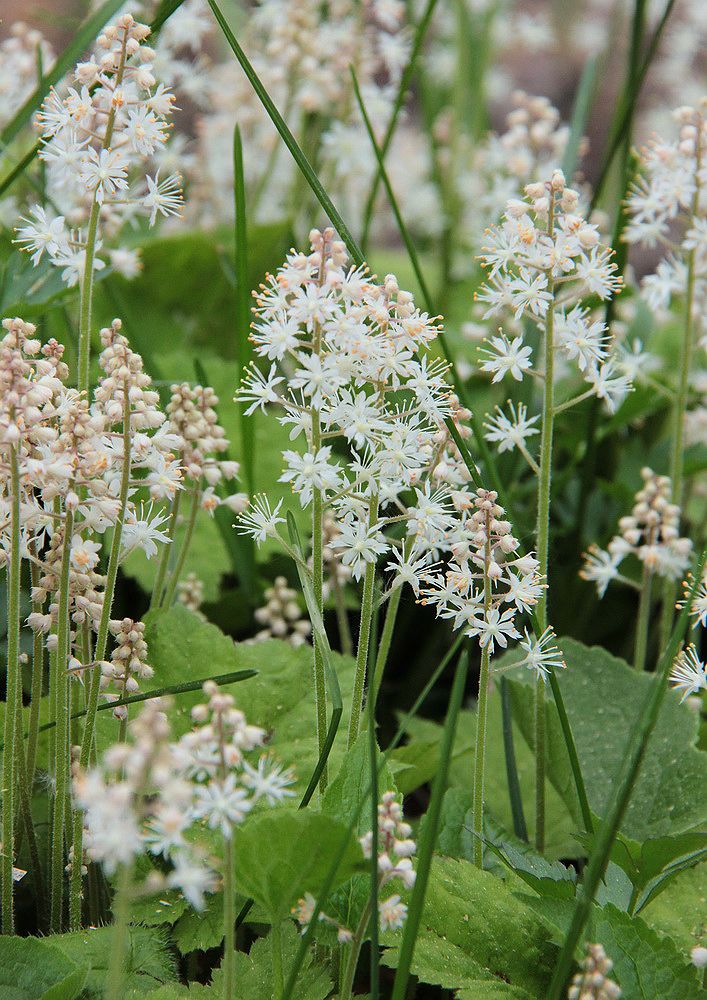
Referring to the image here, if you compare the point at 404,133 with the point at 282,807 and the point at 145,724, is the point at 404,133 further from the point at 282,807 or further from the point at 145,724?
the point at 145,724

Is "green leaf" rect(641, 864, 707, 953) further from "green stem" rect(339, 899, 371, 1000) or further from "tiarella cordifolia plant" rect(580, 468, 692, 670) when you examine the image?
"green stem" rect(339, 899, 371, 1000)

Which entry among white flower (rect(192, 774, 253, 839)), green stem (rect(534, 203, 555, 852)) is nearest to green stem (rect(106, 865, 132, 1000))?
white flower (rect(192, 774, 253, 839))

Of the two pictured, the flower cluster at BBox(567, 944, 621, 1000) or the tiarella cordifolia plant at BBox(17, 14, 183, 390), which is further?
the tiarella cordifolia plant at BBox(17, 14, 183, 390)

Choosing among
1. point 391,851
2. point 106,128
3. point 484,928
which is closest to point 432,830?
point 391,851

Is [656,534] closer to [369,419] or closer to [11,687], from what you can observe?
[369,419]

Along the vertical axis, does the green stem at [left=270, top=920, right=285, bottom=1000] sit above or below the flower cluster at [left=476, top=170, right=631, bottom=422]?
below

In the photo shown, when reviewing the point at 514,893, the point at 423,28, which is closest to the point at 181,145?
the point at 423,28

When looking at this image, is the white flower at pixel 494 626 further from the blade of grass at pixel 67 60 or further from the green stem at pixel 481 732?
the blade of grass at pixel 67 60
